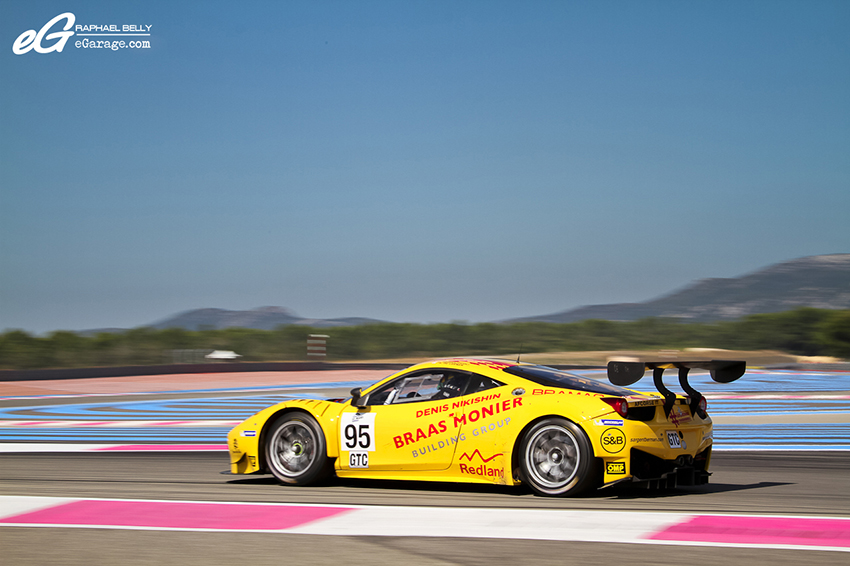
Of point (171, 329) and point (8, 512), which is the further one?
point (171, 329)

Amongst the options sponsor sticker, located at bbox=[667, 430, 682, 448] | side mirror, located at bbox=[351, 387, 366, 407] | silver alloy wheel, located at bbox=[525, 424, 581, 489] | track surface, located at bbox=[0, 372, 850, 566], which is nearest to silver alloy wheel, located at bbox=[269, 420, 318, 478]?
track surface, located at bbox=[0, 372, 850, 566]

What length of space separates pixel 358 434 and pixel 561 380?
1800 mm

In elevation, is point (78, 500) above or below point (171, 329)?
below

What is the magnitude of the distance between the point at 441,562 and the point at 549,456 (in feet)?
8.00

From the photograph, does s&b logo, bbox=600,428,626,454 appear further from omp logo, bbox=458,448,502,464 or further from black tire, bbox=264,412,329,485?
black tire, bbox=264,412,329,485

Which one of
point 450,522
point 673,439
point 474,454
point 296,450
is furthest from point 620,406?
point 296,450

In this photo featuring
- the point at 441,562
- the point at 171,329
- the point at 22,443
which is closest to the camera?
the point at 441,562

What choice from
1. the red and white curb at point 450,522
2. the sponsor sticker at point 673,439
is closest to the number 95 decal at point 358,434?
the red and white curb at point 450,522

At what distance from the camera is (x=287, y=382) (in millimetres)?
34062

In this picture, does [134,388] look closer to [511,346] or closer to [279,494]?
[279,494]

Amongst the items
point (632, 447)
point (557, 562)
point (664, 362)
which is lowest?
point (557, 562)

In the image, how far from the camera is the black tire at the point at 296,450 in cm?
812

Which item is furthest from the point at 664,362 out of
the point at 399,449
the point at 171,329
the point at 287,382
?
the point at 171,329

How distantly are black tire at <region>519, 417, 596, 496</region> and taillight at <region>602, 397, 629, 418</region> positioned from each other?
0.30 metres
